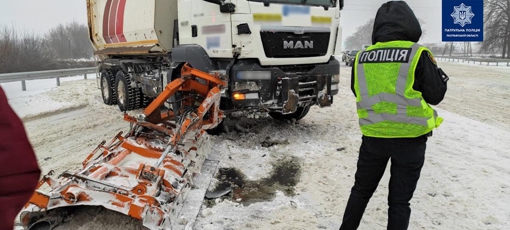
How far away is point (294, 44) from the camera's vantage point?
5.66 metres

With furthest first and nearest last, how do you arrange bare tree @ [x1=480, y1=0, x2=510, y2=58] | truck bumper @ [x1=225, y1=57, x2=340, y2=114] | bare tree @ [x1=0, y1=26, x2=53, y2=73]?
bare tree @ [x1=480, y1=0, x2=510, y2=58] < bare tree @ [x1=0, y1=26, x2=53, y2=73] < truck bumper @ [x1=225, y1=57, x2=340, y2=114]

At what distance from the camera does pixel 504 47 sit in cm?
4125

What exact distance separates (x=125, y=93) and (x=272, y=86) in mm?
4807

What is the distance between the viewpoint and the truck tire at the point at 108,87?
396 inches

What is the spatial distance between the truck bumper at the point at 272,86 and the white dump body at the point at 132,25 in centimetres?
210

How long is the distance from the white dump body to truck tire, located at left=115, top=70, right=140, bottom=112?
61 cm

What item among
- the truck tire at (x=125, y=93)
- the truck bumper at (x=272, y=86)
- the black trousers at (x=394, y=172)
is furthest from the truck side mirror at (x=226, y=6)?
the truck tire at (x=125, y=93)

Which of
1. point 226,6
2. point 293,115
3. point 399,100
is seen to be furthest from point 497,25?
point 399,100

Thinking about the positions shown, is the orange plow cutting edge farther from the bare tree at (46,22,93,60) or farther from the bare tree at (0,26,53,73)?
the bare tree at (46,22,93,60)

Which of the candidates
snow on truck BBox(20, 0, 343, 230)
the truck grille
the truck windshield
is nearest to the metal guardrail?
snow on truck BBox(20, 0, 343, 230)

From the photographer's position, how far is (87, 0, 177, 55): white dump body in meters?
6.74

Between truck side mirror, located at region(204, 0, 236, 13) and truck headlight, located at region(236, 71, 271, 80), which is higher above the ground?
truck side mirror, located at region(204, 0, 236, 13)

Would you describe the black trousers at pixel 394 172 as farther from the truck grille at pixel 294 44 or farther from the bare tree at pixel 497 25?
the bare tree at pixel 497 25

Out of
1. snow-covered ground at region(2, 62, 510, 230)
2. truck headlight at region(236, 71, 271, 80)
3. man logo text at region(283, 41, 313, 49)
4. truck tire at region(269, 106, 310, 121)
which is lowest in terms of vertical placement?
snow-covered ground at region(2, 62, 510, 230)
